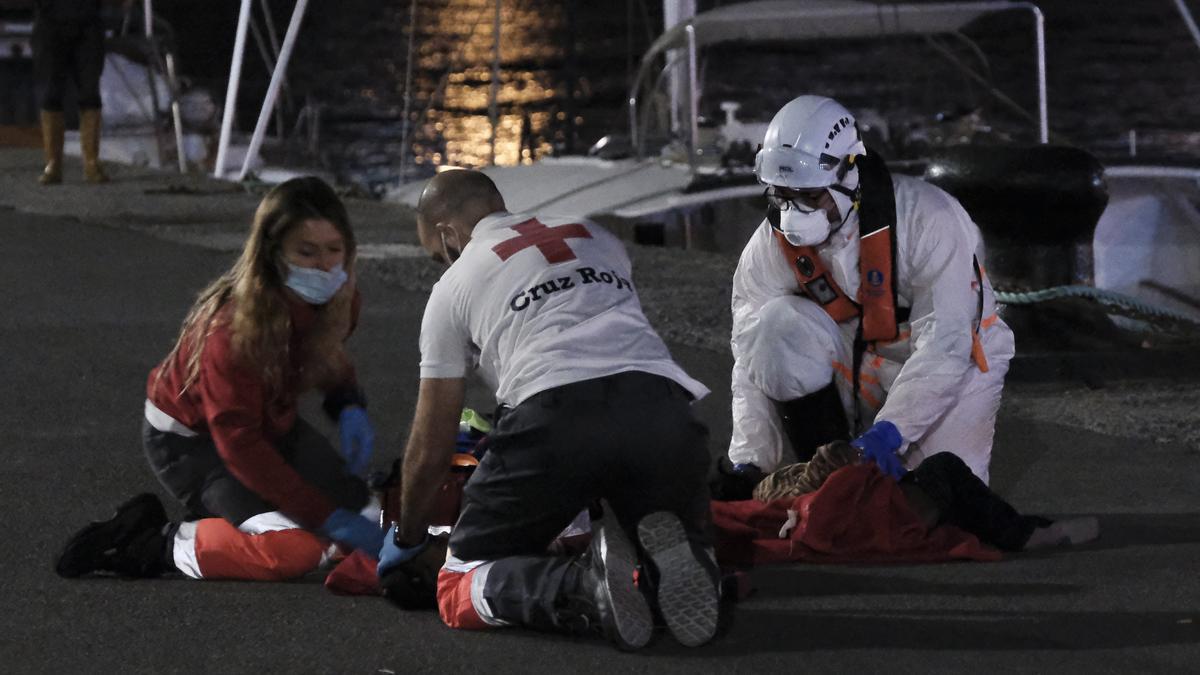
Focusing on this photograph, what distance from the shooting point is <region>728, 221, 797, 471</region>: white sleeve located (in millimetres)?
5594

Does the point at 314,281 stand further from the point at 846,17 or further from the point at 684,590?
the point at 846,17

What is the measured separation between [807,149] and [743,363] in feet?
2.46

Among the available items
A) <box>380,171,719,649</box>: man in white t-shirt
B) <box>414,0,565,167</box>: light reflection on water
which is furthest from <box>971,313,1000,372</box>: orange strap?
<box>414,0,565,167</box>: light reflection on water

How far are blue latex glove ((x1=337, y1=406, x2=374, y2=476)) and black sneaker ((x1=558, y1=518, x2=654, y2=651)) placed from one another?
119 cm

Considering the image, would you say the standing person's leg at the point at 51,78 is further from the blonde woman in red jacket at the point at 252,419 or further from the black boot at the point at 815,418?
the black boot at the point at 815,418

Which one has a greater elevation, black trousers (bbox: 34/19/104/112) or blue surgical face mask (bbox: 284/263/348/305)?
black trousers (bbox: 34/19/104/112)

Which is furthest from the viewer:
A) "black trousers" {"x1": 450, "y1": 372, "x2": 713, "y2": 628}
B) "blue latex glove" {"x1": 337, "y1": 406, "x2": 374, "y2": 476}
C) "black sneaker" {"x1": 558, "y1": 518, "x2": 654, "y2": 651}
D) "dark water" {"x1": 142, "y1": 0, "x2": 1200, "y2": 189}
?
"dark water" {"x1": 142, "y1": 0, "x2": 1200, "y2": 189}

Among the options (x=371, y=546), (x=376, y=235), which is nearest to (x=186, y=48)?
(x=376, y=235)

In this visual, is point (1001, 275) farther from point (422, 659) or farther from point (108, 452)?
point (422, 659)

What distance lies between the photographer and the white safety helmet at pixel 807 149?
17.1ft

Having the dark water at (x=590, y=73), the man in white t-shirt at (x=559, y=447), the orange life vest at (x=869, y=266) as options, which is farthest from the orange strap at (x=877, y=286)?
the dark water at (x=590, y=73)

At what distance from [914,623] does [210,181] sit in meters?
11.1

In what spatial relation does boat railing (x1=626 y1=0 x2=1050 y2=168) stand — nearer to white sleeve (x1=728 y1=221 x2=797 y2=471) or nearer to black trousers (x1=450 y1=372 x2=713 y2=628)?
white sleeve (x1=728 y1=221 x2=797 y2=471)

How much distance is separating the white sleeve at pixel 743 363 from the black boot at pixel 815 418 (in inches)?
2.5
